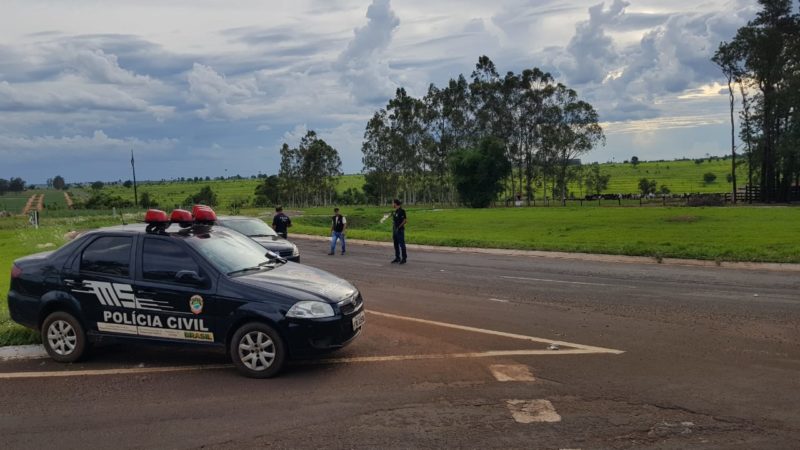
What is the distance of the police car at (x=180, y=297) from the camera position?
6227 millimetres

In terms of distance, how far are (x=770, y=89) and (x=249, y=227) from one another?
5934 cm

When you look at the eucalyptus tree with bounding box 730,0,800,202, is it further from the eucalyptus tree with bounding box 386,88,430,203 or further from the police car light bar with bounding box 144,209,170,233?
the police car light bar with bounding box 144,209,170,233

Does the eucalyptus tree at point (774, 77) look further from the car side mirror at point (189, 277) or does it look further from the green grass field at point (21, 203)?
the green grass field at point (21, 203)

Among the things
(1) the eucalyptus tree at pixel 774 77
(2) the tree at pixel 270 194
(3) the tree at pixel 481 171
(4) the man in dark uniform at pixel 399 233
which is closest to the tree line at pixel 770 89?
(1) the eucalyptus tree at pixel 774 77

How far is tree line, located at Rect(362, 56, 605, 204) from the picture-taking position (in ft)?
234

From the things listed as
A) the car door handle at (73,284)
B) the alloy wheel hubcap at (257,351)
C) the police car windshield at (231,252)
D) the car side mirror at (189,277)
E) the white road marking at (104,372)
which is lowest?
the white road marking at (104,372)

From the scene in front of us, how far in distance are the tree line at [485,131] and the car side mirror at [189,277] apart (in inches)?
2355

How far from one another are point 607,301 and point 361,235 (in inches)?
723

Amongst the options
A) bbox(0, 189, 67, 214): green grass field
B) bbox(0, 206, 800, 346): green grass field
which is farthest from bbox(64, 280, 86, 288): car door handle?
bbox(0, 189, 67, 214): green grass field

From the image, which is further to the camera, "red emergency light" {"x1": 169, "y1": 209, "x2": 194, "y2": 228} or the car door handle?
"red emergency light" {"x1": 169, "y1": 209, "x2": 194, "y2": 228}

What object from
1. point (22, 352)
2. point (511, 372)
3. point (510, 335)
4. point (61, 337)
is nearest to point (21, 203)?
point (22, 352)

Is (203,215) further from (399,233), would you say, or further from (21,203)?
(21,203)

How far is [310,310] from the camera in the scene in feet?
20.5

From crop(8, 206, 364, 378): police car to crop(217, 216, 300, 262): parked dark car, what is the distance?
7.32m
